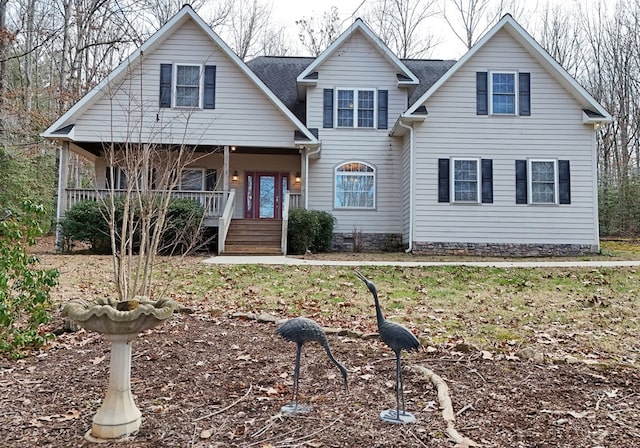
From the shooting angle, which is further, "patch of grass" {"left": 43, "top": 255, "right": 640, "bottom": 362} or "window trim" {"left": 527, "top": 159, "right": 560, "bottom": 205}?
"window trim" {"left": 527, "top": 159, "right": 560, "bottom": 205}

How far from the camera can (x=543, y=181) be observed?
14.0 metres

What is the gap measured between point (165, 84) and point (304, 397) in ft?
43.6

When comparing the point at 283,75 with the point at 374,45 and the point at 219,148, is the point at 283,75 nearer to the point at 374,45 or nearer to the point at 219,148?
the point at 374,45

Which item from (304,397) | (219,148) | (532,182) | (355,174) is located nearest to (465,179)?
(532,182)

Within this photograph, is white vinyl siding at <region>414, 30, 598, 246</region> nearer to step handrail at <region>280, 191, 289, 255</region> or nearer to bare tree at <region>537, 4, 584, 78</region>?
step handrail at <region>280, 191, 289, 255</region>

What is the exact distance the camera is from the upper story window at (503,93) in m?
14.1

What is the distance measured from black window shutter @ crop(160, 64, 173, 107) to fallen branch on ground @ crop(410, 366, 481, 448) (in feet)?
42.4

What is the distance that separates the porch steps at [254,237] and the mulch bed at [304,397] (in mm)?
8427

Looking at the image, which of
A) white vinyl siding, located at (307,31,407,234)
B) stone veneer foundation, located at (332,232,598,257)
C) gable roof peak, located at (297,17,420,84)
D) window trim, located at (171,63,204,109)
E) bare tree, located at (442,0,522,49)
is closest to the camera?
Answer: stone veneer foundation, located at (332,232,598,257)

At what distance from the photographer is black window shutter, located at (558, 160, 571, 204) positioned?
13.9 metres

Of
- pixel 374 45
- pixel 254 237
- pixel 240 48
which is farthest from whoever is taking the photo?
pixel 240 48

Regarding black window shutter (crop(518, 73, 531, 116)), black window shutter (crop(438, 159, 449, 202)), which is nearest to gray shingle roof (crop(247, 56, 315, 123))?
black window shutter (crop(438, 159, 449, 202))

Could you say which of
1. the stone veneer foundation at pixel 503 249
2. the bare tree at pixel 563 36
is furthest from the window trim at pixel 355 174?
the bare tree at pixel 563 36

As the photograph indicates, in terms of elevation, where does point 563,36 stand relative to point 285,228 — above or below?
above
